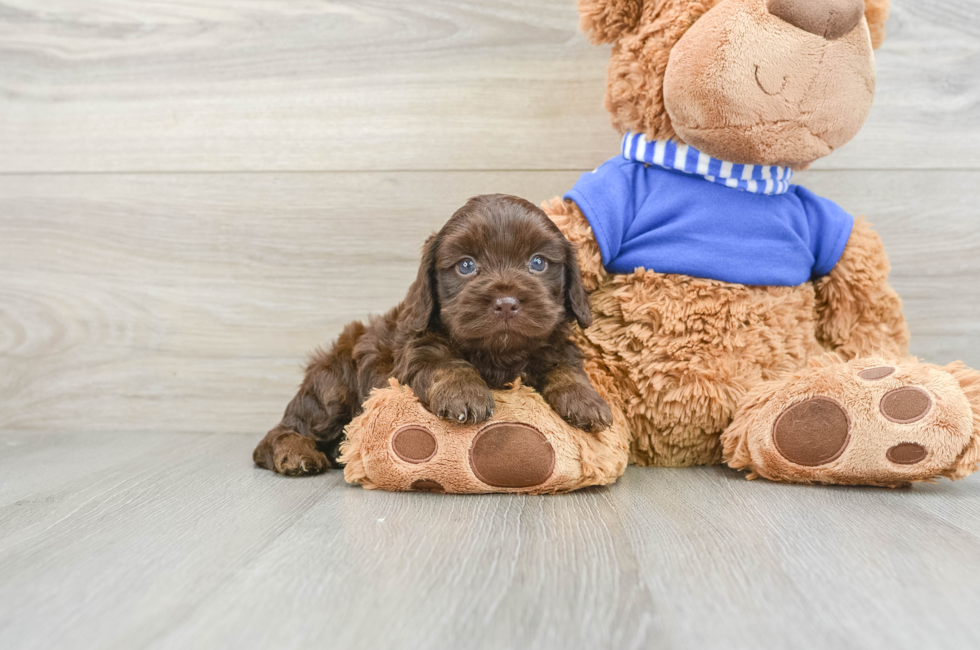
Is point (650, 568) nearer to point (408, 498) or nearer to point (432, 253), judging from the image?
point (408, 498)

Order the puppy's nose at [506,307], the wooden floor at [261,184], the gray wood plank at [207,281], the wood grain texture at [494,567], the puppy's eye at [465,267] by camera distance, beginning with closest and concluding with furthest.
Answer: the wood grain texture at [494,567]
the puppy's nose at [506,307]
the puppy's eye at [465,267]
the wooden floor at [261,184]
the gray wood plank at [207,281]

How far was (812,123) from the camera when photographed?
160 centimetres

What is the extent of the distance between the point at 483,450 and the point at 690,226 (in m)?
0.73

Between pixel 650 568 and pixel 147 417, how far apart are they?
1.88 m

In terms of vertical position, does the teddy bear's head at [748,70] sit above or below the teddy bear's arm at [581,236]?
above

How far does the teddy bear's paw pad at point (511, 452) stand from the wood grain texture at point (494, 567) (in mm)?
65

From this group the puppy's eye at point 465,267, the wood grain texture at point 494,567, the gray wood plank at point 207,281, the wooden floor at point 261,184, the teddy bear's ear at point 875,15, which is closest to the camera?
the wood grain texture at point 494,567

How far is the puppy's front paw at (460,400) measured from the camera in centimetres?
139

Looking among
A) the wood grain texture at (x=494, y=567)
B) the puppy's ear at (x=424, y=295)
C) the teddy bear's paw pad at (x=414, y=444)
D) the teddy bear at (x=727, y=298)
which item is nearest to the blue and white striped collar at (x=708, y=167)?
the teddy bear at (x=727, y=298)

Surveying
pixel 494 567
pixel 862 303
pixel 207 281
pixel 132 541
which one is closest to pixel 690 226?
pixel 862 303

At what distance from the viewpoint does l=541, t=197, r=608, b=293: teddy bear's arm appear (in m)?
1.70

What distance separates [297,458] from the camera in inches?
69.2

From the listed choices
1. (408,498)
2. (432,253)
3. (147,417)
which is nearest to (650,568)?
(408,498)

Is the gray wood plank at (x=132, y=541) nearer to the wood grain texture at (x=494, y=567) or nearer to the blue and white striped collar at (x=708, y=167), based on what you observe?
the wood grain texture at (x=494, y=567)
